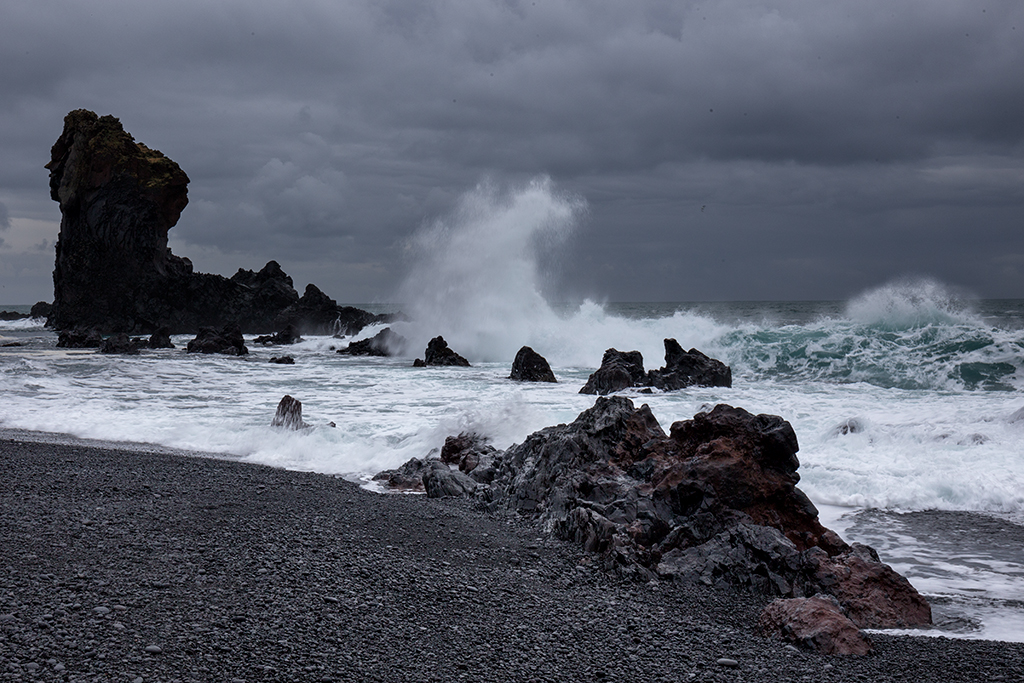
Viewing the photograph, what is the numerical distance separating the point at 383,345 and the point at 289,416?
A: 17.5m

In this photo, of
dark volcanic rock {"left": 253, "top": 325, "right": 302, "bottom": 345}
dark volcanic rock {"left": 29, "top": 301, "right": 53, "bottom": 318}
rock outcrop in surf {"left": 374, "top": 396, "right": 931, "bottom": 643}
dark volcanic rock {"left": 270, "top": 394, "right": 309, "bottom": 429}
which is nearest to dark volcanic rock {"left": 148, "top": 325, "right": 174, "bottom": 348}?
dark volcanic rock {"left": 253, "top": 325, "right": 302, "bottom": 345}

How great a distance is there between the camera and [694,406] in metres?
12.5

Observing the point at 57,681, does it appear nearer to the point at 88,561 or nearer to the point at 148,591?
the point at 148,591

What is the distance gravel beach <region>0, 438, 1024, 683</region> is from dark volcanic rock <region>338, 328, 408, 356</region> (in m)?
21.8

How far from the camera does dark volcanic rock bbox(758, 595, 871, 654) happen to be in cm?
347

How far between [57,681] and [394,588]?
163 cm

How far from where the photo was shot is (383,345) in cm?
2747

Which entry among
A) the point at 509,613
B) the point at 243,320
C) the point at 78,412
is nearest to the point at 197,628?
the point at 509,613

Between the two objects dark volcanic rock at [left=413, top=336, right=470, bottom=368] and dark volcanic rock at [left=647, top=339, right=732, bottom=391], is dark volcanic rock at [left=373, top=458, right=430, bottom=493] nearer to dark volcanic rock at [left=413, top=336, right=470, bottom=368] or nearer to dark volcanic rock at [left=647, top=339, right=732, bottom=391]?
dark volcanic rock at [left=647, top=339, right=732, bottom=391]

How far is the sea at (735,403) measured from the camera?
6.18 meters

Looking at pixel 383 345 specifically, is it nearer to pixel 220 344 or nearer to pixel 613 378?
pixel 220 344

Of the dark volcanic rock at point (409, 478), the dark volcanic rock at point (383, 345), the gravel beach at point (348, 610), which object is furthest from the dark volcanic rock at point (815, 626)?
the dark volcanic rock at point (383, 345)

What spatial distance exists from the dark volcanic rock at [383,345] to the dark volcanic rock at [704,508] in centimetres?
2102

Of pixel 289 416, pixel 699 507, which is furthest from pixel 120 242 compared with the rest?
pixel 699 507
